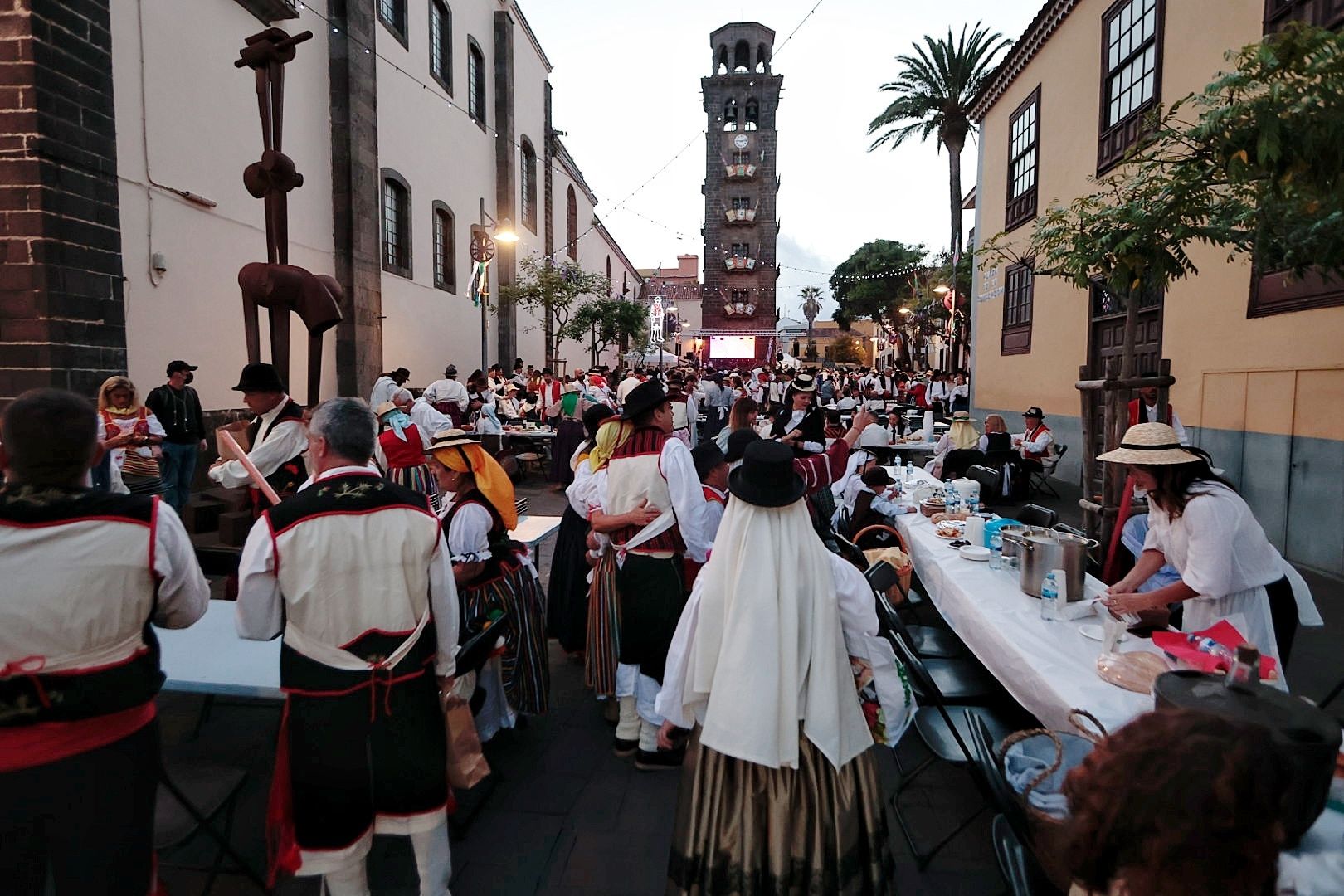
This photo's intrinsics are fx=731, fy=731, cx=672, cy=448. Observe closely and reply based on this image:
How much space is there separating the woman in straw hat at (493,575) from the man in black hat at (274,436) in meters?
1.12

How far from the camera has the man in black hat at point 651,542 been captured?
3.74 metres

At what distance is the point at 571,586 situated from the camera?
4953 millimetres

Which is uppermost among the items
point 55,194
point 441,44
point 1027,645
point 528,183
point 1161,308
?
point 441,44

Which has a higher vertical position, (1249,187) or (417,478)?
(1249,187)

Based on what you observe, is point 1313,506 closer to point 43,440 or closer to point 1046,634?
point 1046,634

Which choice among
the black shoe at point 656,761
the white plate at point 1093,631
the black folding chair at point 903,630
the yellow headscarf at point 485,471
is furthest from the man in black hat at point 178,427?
the white plate at point 1093,631

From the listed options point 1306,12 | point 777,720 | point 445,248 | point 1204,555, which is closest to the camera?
point 777,720

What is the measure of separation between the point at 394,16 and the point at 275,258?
12182 millimetres

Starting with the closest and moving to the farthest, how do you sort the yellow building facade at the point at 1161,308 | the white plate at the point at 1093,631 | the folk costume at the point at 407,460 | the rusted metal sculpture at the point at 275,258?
1. the white plate at the point at 1093,631
2. the folk costume at the point at 407,460
3. the rusted metal sculpture at the point at 275,258
4. the yellow building facade at the point at 1161,308

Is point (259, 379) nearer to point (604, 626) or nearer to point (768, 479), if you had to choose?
point (604, 626)

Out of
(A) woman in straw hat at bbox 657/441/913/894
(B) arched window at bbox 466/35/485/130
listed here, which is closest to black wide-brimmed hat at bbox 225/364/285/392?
(A) woman in straw hat at bbox 657/441/913/894

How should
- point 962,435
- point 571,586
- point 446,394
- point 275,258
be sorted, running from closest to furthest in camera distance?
1. point 571,586
2. point 275,258
3. point 962,435
4. point 446,394

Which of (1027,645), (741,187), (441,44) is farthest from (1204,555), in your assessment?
(741,187)

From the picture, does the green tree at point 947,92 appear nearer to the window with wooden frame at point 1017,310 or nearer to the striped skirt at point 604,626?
the window with wooden frame at point 1017,310
